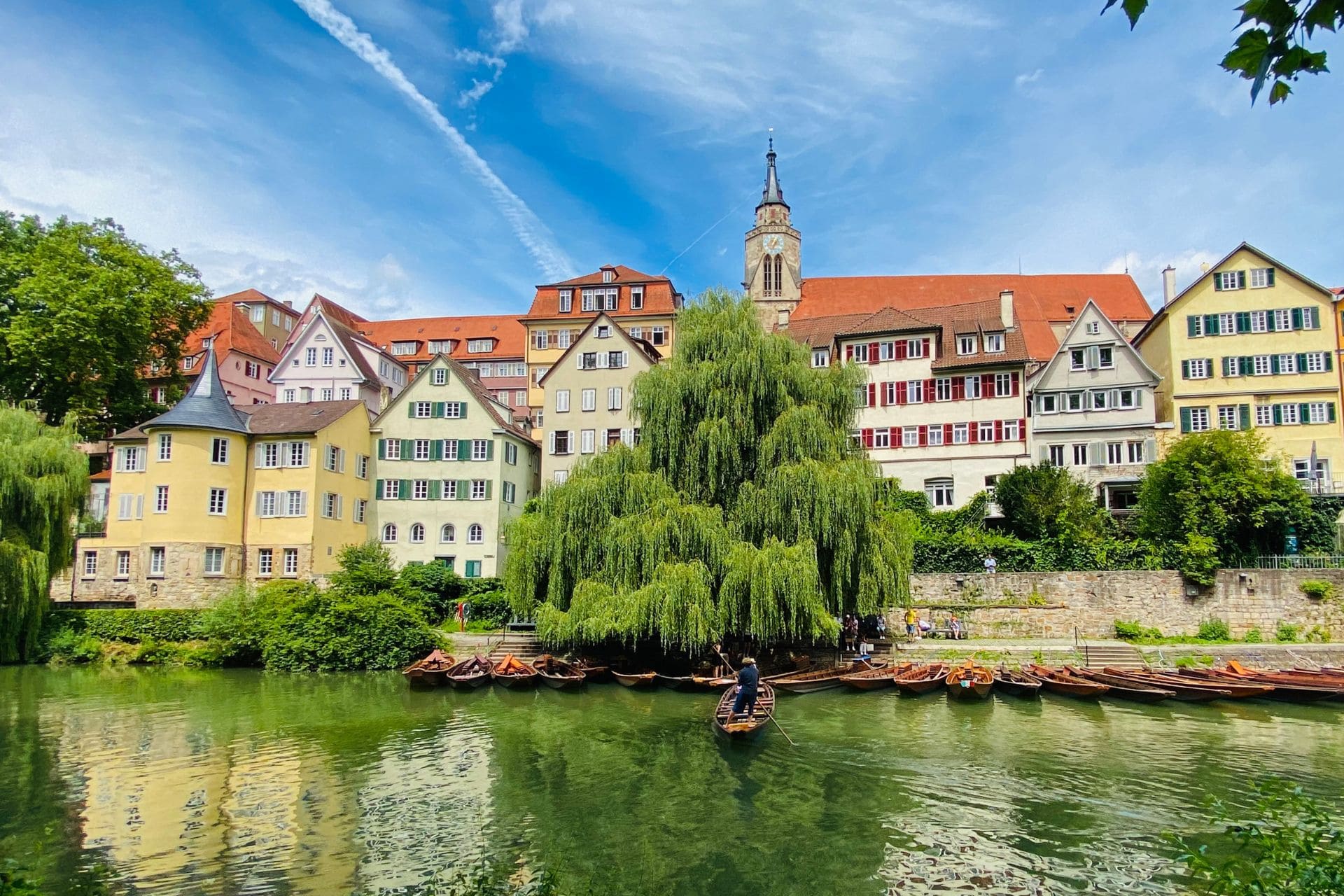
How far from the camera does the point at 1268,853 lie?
21.4 feet

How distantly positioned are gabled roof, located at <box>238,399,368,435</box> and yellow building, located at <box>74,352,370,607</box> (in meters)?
0.08

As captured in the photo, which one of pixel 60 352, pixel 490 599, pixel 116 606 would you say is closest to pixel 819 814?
pixel 490 599

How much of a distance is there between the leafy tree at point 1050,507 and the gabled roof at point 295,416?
98.6 feet

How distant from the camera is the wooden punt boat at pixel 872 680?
2819cm

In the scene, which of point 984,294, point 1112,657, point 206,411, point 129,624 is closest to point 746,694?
point 1112,657

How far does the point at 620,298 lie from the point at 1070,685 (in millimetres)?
37418

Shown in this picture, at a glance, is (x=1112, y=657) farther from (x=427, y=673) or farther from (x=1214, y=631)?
(x=427, y=673)

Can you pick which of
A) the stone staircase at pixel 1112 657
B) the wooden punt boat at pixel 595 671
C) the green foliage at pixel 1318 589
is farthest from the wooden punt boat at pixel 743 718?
the green foliage at pixel 1318 589

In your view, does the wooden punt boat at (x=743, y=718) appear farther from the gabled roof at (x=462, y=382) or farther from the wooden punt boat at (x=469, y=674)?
the gabled roof at (x=462, y=382)

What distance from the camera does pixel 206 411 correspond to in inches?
1601

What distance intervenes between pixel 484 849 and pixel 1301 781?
14.7 meters

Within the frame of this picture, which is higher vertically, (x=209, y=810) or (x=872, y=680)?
(x=872, y=680)

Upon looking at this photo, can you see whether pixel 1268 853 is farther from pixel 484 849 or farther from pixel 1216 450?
pixel 1216 450

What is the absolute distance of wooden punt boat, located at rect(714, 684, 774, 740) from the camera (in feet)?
66.0
